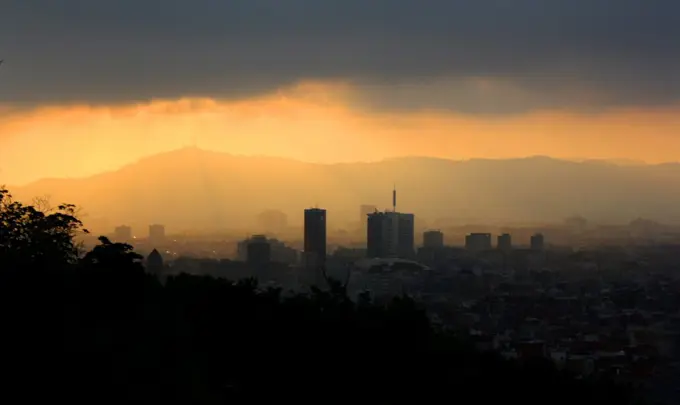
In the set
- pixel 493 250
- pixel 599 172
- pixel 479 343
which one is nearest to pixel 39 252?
pixel 479 343

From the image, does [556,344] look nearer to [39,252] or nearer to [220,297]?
[220,297]

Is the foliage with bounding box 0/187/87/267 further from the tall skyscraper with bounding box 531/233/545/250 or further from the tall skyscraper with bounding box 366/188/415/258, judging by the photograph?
→ the tall skyscraper with bounding box 531/233/545/250

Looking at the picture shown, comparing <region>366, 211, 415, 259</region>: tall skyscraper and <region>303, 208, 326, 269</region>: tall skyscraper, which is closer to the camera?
<region>303, 208, 326, 269</region>: tall skyscraper

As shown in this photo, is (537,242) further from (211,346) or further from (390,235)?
(211,346)

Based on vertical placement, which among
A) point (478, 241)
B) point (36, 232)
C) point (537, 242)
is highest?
point (478, 241)

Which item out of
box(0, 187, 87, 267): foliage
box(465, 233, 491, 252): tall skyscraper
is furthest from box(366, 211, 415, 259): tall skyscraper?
box(0, 187, 87, 267): foliage

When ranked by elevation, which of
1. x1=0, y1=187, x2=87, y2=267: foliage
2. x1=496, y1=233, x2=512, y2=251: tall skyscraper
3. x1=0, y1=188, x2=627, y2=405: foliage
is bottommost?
x1=0, y1=188, x2=627, y2=405: foliage

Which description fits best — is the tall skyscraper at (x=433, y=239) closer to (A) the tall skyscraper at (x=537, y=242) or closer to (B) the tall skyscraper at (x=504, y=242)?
(B) the tall skyscraper at (x=504, y=242)

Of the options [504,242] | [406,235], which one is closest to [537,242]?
[504,242]

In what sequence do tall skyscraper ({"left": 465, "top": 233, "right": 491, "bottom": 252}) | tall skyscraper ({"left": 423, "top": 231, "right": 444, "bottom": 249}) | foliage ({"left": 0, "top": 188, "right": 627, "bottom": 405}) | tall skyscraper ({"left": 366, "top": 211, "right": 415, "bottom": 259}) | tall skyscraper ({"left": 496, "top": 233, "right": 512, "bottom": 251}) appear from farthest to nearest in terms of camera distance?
tall skyscraper ({"left": 423, "top": 231, "right": 444, "bottom": 249}), tall skyscraper ({"left": 465, "top": 233, "right": 491, "bottom": 252}), tall skyscraper ({"left": 496, "top": 233, "right": 512, "bottom": 251}), tall skyscraper ({"left": 366, "top": 211, "right": 415, "bottom": 259}), foliage ({"left": 0, "top": 188, "right": 627, "bottom": 405})

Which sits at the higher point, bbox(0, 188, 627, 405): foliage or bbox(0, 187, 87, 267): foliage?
bbox(0, 187, 87, 267): foliage
